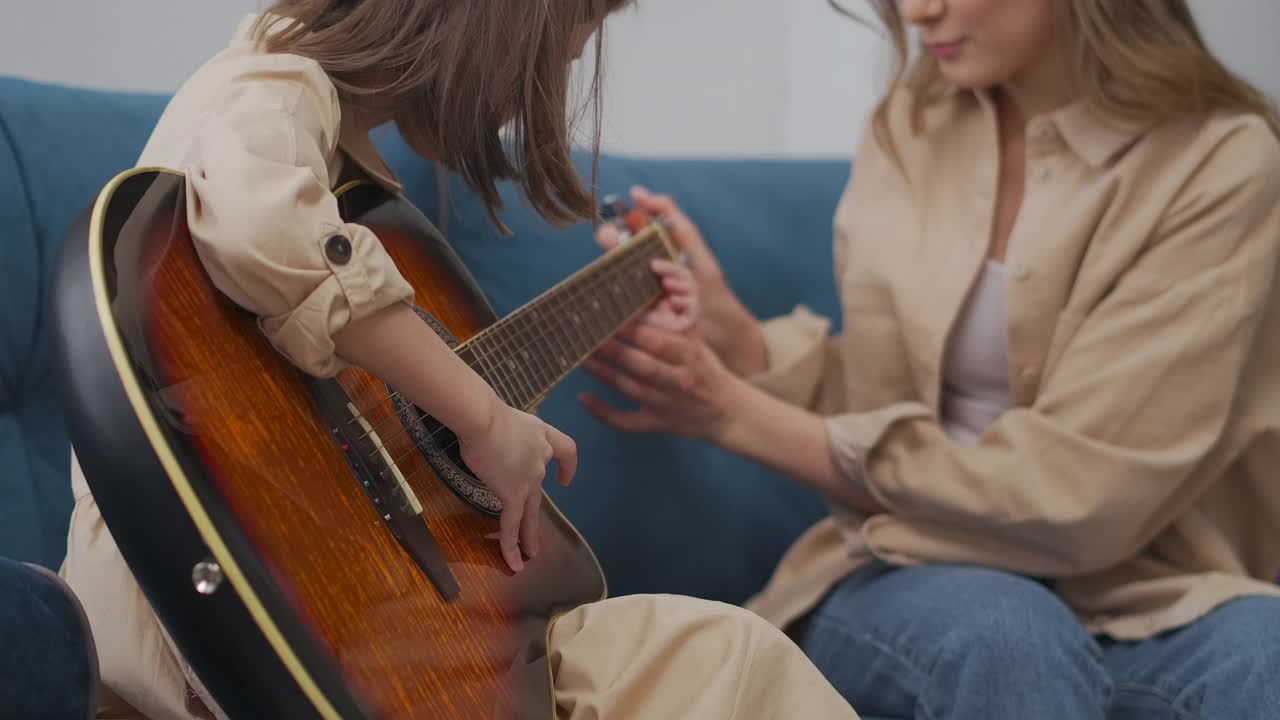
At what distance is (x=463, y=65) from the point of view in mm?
817

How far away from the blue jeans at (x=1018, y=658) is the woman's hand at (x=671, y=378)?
0.80 ft

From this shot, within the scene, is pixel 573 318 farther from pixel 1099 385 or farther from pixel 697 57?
pixel 697 57

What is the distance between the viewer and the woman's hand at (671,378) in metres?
1.21

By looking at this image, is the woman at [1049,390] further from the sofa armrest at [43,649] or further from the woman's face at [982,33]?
the sofa armrest at [43,649]

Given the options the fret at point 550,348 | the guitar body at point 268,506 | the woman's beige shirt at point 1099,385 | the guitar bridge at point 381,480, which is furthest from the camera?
the woman's beige shirt at point 1099,385

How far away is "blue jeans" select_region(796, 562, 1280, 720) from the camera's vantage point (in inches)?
37.7

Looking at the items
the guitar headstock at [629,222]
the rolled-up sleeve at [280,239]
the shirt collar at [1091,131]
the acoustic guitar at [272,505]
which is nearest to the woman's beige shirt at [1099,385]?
the shirt collar at [1091,131]

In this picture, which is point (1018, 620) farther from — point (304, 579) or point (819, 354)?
point (304, 579)

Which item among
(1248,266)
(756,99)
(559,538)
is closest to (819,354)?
(1248,266)

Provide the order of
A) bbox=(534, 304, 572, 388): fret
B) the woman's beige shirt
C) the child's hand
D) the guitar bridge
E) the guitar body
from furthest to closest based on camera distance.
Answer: the child's hand
the woman's beige shirt
bbox=(534, 304, 572, 388): fret
the guitar bridge
the guitar body

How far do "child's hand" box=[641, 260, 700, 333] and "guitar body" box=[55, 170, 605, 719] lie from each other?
1.58 ft

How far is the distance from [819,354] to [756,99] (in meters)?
0.84

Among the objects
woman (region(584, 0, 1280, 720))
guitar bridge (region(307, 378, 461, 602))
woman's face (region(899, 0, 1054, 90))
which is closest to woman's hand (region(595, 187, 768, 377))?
woman (region(584, 0, 1280, 720))

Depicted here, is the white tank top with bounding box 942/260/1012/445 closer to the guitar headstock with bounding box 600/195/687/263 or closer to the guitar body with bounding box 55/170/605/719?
→ the guitar headstock with bounding box 600/195/687/263
